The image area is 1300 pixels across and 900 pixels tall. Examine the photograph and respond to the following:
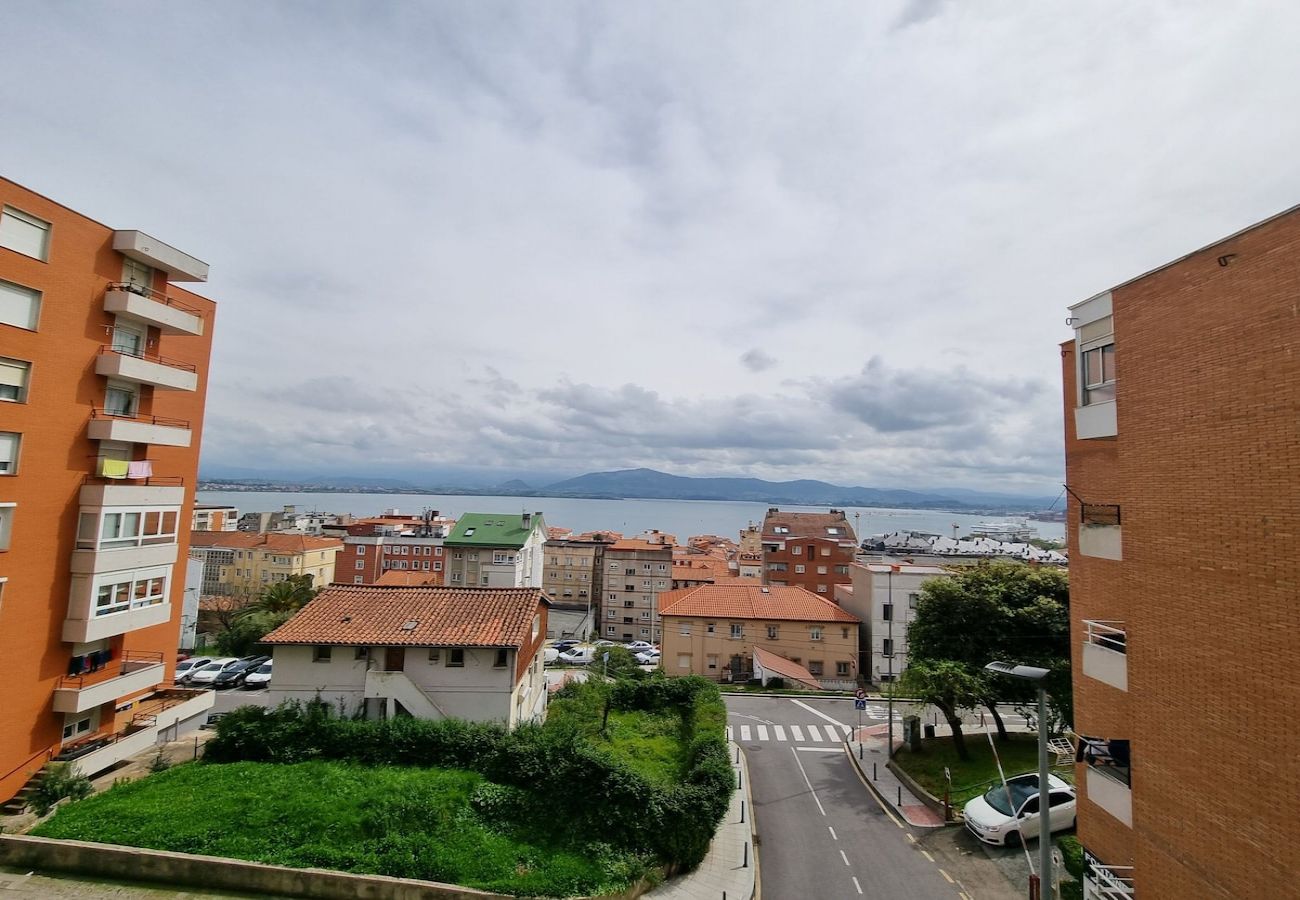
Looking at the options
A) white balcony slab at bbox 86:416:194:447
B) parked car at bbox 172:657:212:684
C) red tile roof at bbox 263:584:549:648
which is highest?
white balcony slab at bbox 86:416:194:447

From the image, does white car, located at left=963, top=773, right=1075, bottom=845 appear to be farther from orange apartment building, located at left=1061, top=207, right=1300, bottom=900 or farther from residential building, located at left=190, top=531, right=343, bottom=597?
residential building, located at left=190, top=531, right=343, bottom=597

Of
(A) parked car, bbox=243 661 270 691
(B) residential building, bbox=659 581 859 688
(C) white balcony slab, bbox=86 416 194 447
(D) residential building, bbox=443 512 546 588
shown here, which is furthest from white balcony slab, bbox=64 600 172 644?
(D) residential building, bbox=443 512 546 588

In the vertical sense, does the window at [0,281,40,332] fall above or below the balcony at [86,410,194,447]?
above

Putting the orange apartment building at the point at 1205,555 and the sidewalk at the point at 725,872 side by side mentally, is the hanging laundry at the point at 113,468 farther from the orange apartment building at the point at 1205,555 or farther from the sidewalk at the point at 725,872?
the orange apartment building at the point at 1205,555

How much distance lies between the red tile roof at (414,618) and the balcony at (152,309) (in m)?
11.1

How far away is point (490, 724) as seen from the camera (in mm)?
20547

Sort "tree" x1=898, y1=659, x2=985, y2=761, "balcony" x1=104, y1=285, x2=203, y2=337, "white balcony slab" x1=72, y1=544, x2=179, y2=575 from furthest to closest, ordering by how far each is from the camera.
A: "tree" x1=898, y1=659, x2=985, y2=761, "balcony" x1=104, y1=285, x2=203, y2=337, "white balcony slab" x1=72, y1=544, x2=179, y2=575

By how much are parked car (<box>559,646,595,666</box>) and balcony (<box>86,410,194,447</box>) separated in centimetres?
3472

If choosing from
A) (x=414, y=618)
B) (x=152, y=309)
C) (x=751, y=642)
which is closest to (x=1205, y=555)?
(x=414, y=618)

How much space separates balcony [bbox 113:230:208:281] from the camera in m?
18.3

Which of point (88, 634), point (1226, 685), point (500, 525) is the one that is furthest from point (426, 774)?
point (500, 525)

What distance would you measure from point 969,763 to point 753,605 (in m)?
23.0

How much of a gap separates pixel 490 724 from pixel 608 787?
522cm

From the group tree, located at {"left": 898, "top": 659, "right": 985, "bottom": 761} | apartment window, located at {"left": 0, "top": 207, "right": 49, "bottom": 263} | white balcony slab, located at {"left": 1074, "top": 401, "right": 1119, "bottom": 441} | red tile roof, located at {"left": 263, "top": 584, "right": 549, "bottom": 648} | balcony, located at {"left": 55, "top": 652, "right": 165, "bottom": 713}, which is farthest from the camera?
tree, located at {"left": 898, "top": 659, "right": 985, "bottom": 761}
